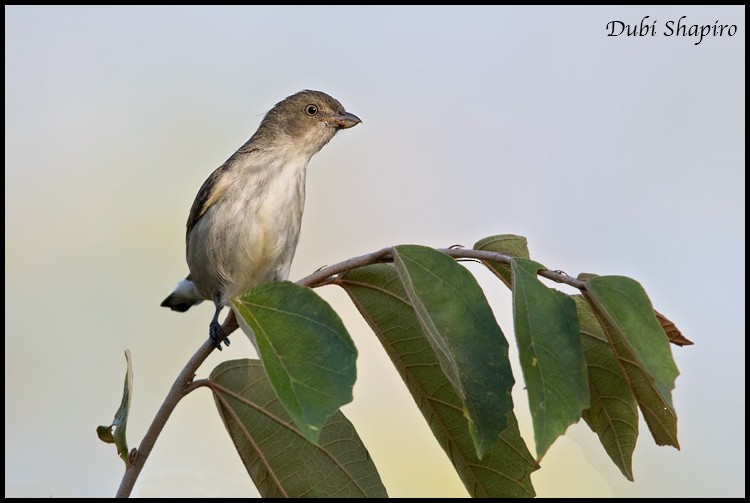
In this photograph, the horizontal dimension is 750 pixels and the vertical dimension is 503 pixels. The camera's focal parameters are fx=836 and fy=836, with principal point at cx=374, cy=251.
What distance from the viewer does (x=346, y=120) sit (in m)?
4.75

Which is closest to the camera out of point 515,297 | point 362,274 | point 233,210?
→ point 515,297

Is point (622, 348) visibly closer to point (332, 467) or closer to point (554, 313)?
point (554, 313)

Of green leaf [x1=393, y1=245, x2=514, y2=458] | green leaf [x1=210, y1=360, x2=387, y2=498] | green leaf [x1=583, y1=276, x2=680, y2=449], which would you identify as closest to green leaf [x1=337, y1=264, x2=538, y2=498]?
green leaf [x1=210, y1=360, x2=387, y2=498]

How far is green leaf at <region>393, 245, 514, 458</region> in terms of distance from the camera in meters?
1.75

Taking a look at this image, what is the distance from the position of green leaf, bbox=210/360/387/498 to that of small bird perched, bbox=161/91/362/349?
142 cm

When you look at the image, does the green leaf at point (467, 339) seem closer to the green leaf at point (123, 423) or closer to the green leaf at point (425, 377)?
the green leaf at point (425, 377)

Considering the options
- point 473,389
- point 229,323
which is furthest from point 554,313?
point 229,323

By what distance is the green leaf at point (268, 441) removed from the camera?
2.39 m

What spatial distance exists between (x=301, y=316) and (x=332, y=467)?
704 mm

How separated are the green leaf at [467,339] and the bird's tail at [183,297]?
3.66m

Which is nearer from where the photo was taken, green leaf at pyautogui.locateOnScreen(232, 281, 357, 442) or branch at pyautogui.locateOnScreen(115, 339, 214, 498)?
green leaf at pyautogui.locateOnScreen(232, 281, 357, 442)

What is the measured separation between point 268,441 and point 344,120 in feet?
8.71

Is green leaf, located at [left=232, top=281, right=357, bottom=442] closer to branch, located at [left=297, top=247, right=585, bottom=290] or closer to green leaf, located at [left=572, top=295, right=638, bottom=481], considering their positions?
branch, located at [left=297, top=247, right=585, bottom=290]

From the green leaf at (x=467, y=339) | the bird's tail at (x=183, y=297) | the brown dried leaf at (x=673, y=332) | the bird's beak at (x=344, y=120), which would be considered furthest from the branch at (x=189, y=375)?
the bird's tail at (x=183, y=297)
